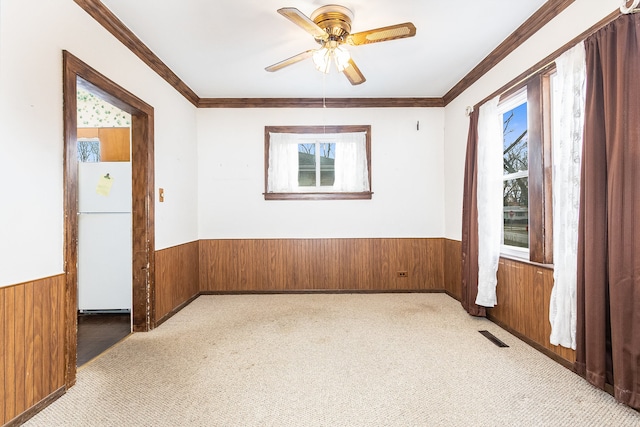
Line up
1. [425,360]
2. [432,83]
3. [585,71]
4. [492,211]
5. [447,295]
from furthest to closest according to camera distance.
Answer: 1. [447,295]
2. [432,83]
3. [492,211]
4. [425,360]
5. [585,71]

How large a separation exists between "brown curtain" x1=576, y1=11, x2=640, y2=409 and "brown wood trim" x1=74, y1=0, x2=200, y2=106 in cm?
336

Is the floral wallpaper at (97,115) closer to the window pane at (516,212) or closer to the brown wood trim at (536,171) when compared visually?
the brown wood trim at (536,171)

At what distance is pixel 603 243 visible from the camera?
1.83 m

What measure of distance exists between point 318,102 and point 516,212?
2.78 meters

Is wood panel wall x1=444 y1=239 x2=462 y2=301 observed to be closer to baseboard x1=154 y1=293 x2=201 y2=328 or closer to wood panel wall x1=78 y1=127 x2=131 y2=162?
baseboard x1=154 y1=293 x2=201 y2=328

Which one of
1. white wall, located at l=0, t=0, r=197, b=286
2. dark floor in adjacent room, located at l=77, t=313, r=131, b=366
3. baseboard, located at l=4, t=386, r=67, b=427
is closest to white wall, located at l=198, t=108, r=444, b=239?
dark floor in adjacent room, located at l=77, t=313, r=131, b=366

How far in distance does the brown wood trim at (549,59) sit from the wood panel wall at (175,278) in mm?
3758

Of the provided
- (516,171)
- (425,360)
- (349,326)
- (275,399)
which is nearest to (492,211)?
(516,171)

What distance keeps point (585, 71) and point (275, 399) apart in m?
2.85

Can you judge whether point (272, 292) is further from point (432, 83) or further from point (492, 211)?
Answer: point (432, 83)

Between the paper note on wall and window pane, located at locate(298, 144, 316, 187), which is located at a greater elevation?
window pane, located at locate(298, 144, 316, 187)

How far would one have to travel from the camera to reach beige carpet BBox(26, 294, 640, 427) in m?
1.68

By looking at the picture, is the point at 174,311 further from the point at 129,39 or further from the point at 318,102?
the point at 318,102

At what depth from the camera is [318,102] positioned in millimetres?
4238
